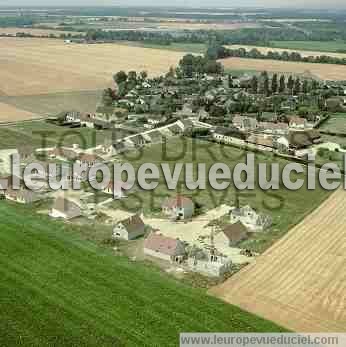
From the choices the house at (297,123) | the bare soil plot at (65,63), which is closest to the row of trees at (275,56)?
the bare soil plot at (65,63)

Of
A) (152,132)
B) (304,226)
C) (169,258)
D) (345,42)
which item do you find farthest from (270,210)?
(345,42)

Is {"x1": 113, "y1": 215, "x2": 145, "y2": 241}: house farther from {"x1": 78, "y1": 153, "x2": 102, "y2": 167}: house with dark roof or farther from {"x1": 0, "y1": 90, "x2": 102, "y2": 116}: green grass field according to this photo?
{"x1": 0, "y1": 90, "x2": 102, "y2": 116}: green grass field

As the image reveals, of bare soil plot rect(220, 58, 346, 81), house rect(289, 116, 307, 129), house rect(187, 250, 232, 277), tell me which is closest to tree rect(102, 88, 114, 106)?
house rect(289, 116, 307, 129)

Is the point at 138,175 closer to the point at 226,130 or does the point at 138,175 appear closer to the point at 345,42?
the point at 226,130

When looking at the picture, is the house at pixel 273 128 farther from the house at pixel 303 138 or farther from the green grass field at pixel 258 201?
the green grass field at pixel 258 201

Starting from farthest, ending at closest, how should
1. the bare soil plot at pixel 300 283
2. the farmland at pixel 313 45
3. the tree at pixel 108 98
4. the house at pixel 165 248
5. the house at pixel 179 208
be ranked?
the farmland at pixel 313 45, the tree at pixel 108 98, the house at pixel 179 208, the house at pixel 165 248, the bare soil plot at pixel 300 283
